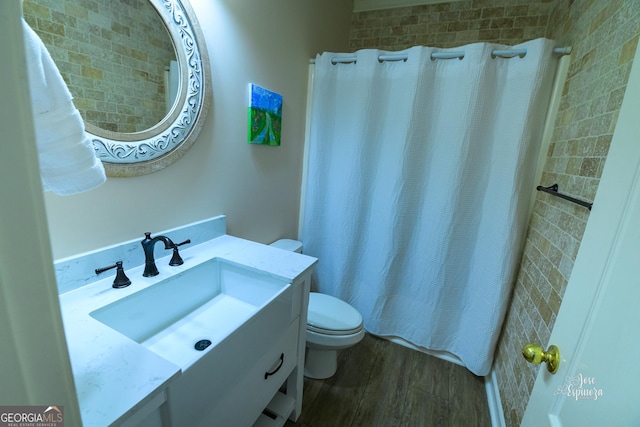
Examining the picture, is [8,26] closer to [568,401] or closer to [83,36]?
[83,36]

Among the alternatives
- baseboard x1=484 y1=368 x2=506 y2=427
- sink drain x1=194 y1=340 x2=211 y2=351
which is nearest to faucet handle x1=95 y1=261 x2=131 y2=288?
sink drain x1=194 y1=340 x2=211 y2=351

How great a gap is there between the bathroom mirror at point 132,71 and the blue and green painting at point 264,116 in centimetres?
28

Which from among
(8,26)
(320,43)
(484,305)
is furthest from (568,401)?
(320,43)

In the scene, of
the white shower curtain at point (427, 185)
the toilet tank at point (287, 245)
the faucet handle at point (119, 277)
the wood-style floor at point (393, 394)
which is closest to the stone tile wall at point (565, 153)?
the white shower curtain at point (427, 185)

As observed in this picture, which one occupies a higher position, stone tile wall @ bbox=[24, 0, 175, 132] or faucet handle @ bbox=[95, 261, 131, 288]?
stone tile wall @ bbox=[24, 0, 175, 132]

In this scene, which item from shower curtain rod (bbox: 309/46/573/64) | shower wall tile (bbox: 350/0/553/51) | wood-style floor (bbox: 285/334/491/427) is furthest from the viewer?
shower wall tile (bbox: 350/0/553/51)

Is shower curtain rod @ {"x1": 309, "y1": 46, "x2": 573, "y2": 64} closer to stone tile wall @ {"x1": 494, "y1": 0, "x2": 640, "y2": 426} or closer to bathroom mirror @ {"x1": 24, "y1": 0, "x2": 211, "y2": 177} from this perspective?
stone tile wall @ {"x1": 494, "y1": 0, "x2": 640, "y2": 426}

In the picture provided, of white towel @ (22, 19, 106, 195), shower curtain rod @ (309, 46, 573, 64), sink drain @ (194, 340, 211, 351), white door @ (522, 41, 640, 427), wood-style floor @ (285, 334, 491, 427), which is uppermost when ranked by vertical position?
shower curtain rod @ (309, 46, 573, 64)

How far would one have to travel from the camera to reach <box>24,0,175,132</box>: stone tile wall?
79cm

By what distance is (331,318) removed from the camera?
1578 millimetres

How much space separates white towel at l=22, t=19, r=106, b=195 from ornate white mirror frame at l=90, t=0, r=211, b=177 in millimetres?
380

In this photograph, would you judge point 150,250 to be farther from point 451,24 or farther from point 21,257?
point 451,24

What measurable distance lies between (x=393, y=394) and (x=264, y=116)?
175cm

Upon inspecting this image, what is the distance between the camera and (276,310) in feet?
3.25
